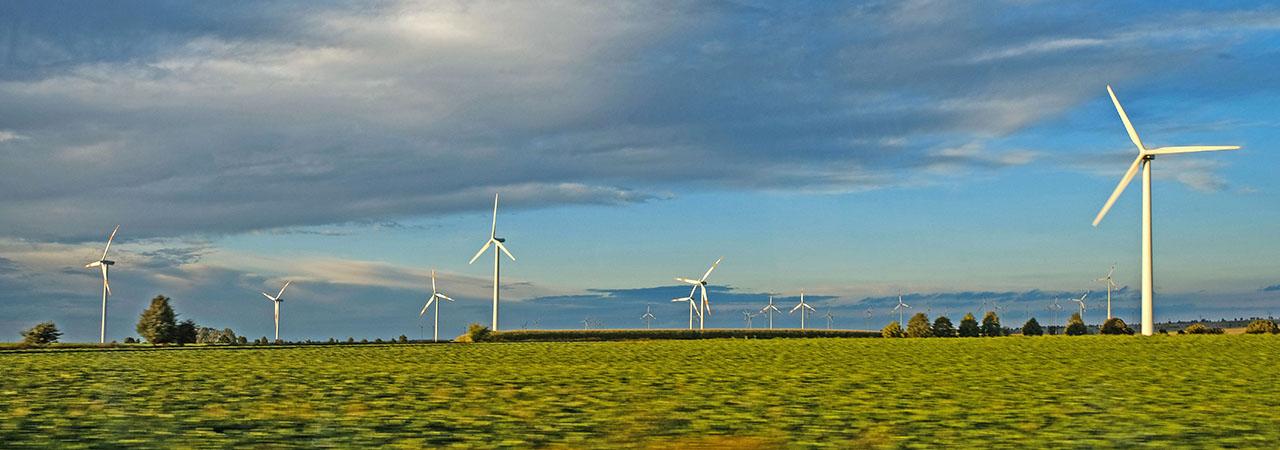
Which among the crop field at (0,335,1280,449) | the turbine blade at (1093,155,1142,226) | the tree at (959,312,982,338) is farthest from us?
the tree at (959,312,982,338)

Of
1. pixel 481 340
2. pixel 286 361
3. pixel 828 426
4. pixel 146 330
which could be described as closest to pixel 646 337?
pixel 481 340

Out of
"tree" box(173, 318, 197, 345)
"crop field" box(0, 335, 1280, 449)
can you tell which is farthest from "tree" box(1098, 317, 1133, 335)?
"tree" box(173, 318, 197, 345)

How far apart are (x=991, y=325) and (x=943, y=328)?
11.2 meters

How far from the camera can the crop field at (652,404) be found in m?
24.3

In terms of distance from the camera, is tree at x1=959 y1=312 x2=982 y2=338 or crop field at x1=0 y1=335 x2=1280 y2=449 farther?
tree at x1=959 y1=312 x2=982 y2=338

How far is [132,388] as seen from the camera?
3888cm

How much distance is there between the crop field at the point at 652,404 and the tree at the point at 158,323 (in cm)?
4779

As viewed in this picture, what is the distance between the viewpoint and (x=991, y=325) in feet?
417

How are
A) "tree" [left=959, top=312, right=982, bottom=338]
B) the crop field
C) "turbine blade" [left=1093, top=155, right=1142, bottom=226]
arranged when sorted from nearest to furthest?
the crop field < "turbine blade" [left=1093, top=155, right=1142, bottom=226] < "tree" [left=959, top=312, right=982, bottom=338]

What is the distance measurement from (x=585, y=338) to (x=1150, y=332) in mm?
62216

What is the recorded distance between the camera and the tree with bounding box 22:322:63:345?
103 metres

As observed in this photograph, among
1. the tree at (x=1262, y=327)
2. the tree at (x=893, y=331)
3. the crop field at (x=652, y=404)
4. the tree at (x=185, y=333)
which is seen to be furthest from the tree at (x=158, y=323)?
the tree at (x=1262, y=327)

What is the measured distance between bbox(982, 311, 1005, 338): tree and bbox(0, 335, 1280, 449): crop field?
217 feet

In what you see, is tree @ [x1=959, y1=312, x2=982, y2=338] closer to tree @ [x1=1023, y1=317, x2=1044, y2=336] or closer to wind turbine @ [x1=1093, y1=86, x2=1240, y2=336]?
tree @ [x1=1023, y1=317, x2=1044, y2=336]
